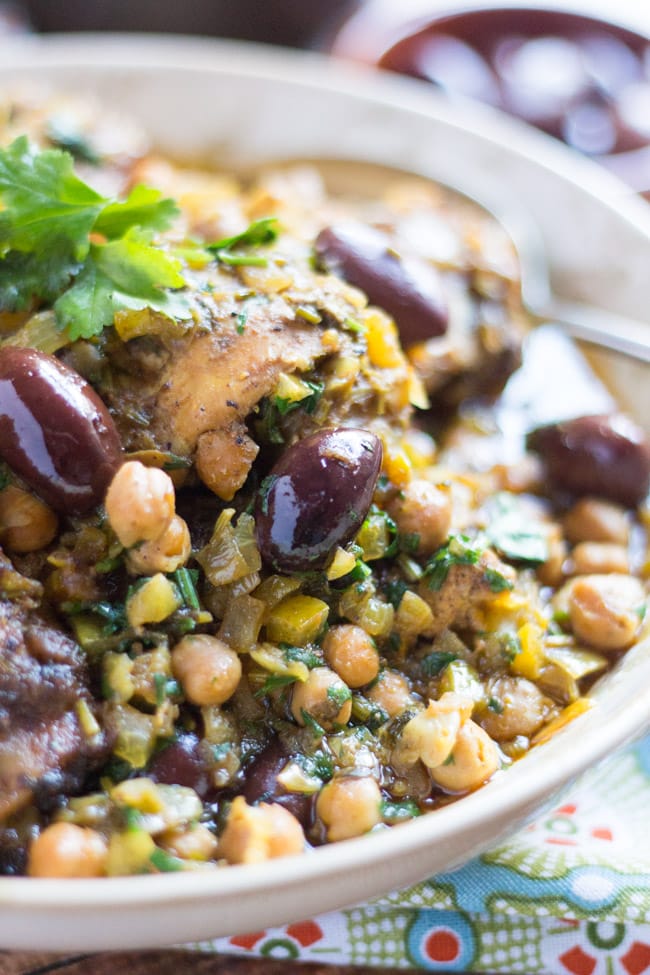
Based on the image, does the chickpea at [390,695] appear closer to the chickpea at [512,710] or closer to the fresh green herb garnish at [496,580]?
the chickpea at [512,710]

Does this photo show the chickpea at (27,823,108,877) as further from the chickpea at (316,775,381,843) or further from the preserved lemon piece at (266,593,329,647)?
the preserved lemon piece at (266,593,329,647)

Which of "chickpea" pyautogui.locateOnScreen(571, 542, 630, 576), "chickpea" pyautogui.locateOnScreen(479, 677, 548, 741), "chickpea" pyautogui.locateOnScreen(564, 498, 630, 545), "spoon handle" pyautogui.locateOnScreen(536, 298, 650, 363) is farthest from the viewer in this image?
"spoon handle" pyautogui.locateOnScreen(536, 298, 650, 363)

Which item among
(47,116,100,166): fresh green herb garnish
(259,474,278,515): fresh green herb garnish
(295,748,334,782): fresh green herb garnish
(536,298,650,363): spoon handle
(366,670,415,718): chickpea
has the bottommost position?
(295,748,334,782): fresh green herb garnish

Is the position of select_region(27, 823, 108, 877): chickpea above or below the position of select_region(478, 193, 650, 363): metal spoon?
below

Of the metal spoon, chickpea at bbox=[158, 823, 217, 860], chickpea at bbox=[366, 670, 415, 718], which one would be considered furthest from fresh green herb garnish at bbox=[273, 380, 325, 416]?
the metal spoon

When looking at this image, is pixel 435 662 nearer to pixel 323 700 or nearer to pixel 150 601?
pixel 323 700

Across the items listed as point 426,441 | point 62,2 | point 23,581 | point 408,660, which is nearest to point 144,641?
point 23,581

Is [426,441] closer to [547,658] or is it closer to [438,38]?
[547,658]

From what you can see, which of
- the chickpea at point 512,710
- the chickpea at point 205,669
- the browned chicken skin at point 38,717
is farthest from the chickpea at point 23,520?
the chickpea at point 512,710

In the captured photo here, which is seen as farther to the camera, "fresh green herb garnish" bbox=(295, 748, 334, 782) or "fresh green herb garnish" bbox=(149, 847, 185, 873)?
"fresh green herb garnish" bbox=(295, 748, 334, 782)
